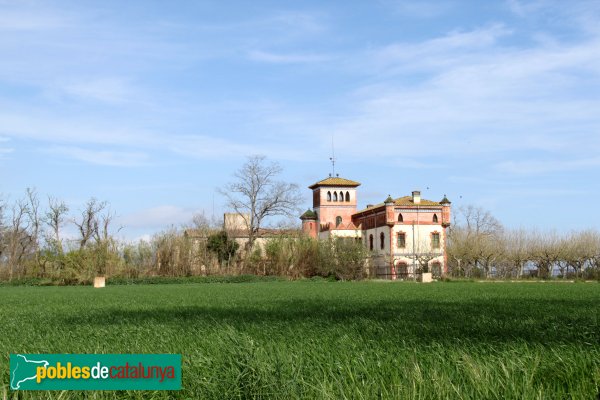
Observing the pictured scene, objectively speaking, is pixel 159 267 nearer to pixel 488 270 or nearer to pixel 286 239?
pixel 286 239

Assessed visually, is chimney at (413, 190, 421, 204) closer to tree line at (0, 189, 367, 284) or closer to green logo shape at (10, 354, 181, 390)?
tree line at (0, 189, 367, 284)

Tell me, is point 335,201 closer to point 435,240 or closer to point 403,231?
point 403,231

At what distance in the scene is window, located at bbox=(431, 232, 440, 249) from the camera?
262ft

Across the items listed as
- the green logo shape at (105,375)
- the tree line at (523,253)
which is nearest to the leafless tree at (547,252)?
the tree line at (523,253)

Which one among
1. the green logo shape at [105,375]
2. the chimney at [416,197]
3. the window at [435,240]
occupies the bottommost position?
the green logo shape at [105,375]

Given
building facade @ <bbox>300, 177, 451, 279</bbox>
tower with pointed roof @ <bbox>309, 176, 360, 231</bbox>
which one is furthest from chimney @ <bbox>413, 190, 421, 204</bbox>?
tower with pointed roof @ <bbox>309, 176, 360, 231</bbox>

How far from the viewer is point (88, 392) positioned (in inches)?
170

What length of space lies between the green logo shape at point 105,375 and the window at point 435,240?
252 feet

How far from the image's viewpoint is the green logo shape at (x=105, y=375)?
421 centimetres

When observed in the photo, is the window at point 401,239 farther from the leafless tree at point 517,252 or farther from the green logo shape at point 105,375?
the green logo shape at point 105,375

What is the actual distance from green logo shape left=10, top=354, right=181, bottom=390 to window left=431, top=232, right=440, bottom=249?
7681cm

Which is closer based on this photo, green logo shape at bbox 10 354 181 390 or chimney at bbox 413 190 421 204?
green logo shape at bbox 10 354 181 390

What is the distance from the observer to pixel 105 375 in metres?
4.26

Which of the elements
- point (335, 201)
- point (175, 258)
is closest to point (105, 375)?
point (175, 258)
